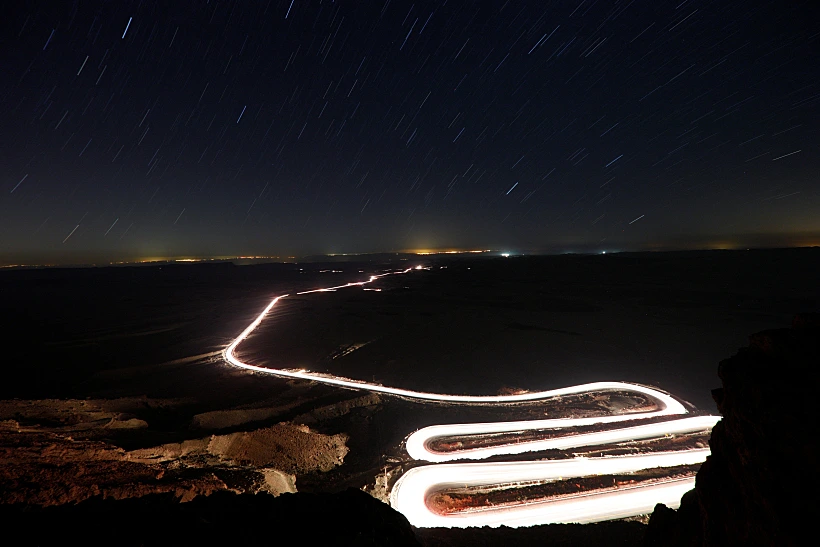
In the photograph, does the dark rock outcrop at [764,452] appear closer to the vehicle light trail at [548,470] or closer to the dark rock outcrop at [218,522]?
the dark rock outcrop at [218,522]

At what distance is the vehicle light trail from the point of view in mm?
9750

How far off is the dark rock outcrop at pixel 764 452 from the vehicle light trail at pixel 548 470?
5.03 metres

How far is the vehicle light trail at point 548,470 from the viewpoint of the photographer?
32.0 feet

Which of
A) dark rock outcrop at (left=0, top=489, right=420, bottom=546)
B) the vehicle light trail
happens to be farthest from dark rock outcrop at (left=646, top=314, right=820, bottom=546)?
the vehicle light trail

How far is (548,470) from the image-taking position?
1164 cm

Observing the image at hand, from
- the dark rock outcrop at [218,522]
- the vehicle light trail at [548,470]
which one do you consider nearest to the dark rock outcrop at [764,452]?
the dark rock outcrop at [218,522]

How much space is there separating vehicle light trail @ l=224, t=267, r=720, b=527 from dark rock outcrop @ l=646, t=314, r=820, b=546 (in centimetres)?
503

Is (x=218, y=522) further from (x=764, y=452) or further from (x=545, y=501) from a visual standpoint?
(x=545, y=501)

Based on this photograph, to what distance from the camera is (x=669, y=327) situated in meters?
30.5

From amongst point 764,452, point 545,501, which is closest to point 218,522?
point 764,452

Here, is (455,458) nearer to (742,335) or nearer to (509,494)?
(509,494)

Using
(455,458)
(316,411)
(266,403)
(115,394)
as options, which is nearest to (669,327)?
(455,458)

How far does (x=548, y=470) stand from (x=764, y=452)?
859cm

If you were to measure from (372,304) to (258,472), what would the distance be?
38091 millimetres
